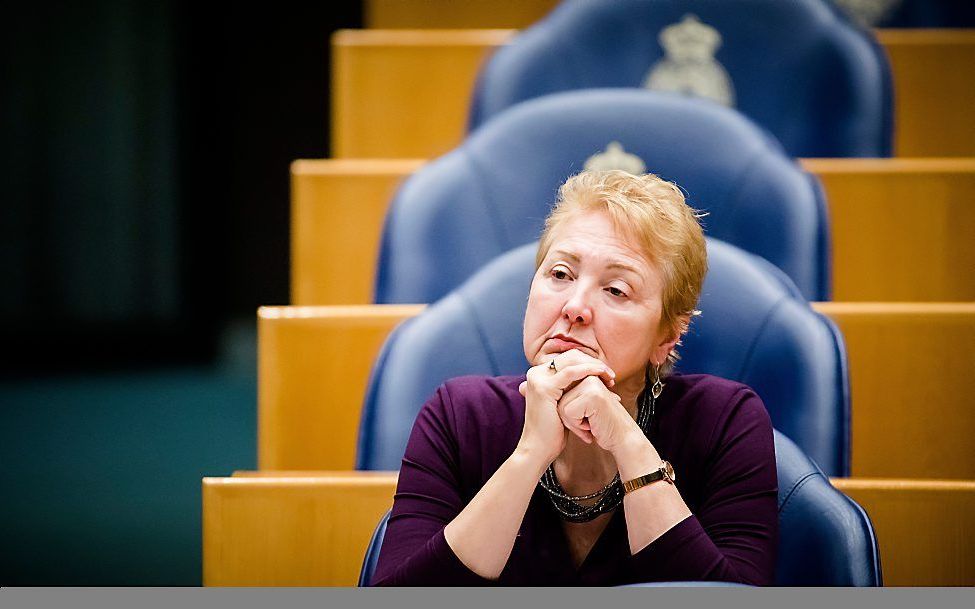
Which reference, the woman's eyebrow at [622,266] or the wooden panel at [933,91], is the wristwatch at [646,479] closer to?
the woman's eyebrow at [622,266]

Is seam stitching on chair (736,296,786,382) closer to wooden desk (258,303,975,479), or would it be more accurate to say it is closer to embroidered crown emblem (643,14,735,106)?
wooden desk (258,303,975,479)

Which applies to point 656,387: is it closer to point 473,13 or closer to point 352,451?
point 352,451

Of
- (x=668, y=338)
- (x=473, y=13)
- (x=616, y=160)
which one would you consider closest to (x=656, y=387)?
(x=668, y=338)

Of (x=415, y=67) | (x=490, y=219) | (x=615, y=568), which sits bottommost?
(x=615, y=568)

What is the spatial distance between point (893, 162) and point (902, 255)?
87 mm

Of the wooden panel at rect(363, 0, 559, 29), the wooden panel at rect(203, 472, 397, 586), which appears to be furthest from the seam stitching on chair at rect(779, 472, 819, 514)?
the wooden panel at rect(363, 0, 559, 29)

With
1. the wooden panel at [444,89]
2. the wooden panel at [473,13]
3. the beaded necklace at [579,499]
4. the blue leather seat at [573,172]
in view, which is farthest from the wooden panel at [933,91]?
the beaded necklace at [579,499]

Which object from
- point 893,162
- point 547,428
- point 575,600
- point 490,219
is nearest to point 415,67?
point 490,219

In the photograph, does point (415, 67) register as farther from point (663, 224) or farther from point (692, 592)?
point (692, 592)

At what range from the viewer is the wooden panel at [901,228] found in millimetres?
951

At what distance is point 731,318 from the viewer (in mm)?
715

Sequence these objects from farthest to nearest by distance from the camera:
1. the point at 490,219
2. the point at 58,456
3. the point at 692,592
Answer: the point at 58,456, the point at 490,219, the point at 692,592

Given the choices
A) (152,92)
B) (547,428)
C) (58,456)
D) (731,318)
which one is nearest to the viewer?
(547,428)

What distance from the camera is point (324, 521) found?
0.65 meters
